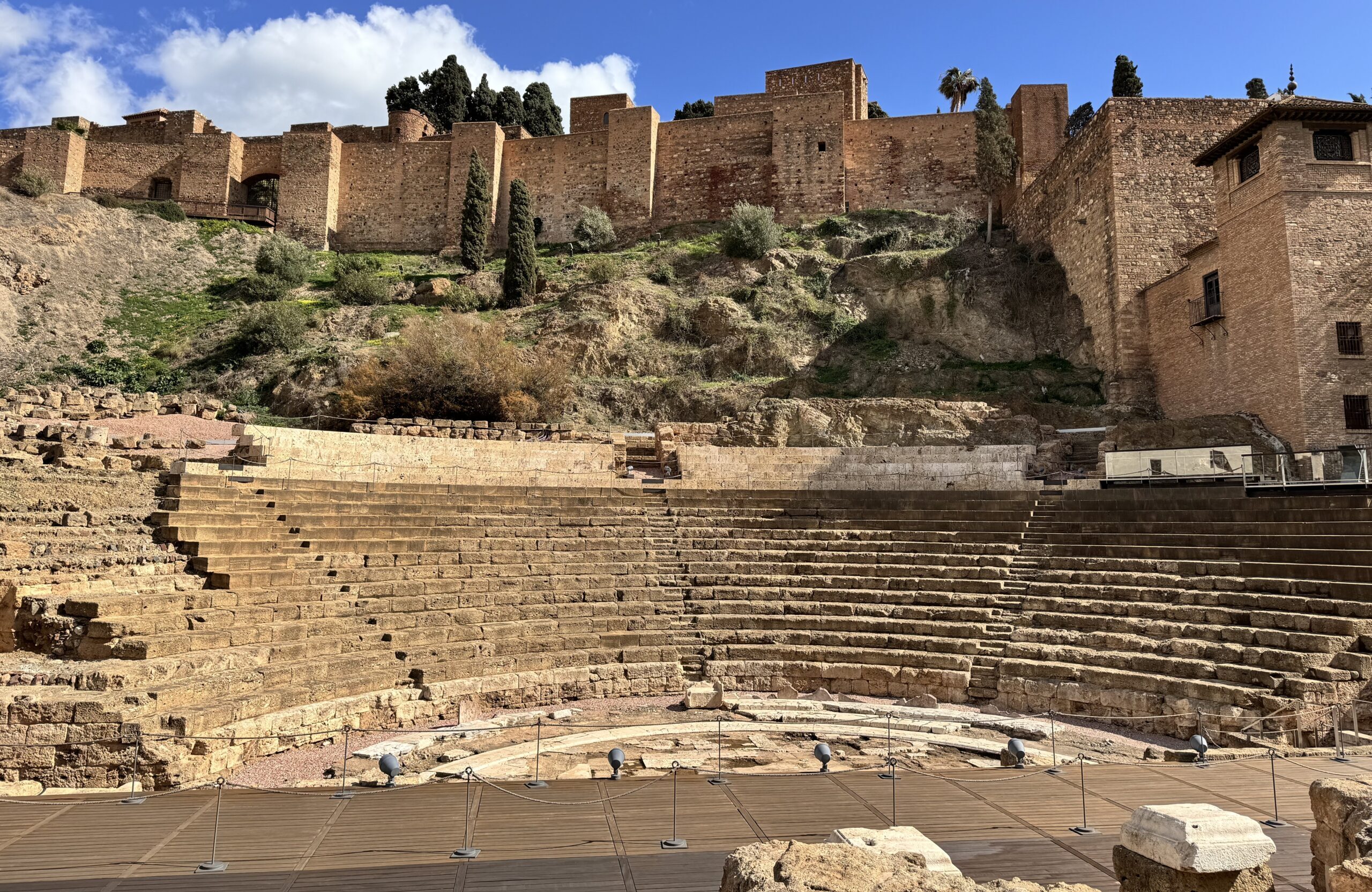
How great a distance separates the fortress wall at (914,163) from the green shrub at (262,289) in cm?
2280

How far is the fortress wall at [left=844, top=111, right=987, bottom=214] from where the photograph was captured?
32969mm

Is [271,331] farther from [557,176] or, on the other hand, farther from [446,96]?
[446,96]

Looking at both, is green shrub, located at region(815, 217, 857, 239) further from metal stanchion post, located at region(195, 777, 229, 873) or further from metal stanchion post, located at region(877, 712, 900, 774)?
metal stanchion post, located at region(195, 777, 229, 873)

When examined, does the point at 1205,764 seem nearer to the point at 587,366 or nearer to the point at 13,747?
the point at 13,747

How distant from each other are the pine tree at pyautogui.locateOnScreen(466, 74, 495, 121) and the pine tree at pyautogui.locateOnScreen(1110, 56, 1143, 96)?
99.3 feet

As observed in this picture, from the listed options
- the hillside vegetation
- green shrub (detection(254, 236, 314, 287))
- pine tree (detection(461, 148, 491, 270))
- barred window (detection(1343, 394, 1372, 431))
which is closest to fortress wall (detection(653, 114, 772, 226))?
the hillside vegetation

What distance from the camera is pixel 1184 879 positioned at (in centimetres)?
381

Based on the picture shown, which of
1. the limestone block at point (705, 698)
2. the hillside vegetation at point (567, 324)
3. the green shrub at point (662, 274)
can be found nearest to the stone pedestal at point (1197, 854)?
the limestone block at point (705, 698)

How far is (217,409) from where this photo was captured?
19.1 m

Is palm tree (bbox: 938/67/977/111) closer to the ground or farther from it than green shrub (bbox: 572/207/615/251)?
farther from it

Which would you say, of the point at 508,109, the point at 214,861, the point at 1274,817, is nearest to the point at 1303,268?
the point at 1274,817

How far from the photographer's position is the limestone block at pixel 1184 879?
12.5 feet

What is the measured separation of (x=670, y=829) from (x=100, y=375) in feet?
89.9

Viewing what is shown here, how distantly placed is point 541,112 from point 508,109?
2295mm
